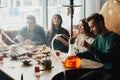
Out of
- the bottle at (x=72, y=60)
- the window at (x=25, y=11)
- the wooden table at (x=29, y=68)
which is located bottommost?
the wooden table at (x=29, y=68)

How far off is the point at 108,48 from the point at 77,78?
0.40m

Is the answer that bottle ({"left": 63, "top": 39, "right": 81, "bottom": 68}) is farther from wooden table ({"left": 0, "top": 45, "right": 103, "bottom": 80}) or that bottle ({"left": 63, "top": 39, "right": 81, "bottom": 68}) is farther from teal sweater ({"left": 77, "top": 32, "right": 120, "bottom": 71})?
teal sweater ({"left": 77, "top": 32, "right": 120, "bottom": 71})

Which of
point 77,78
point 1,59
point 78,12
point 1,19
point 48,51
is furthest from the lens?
point 78,12

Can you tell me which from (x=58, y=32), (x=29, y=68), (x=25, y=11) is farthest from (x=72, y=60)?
(x=25, y=11)

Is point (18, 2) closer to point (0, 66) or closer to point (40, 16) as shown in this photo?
point (40, 16)

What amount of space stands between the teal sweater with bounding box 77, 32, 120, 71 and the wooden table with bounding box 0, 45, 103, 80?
9cm

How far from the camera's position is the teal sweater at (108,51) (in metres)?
2.28

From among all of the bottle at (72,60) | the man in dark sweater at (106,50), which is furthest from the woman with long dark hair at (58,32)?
the bottle at (72,60)

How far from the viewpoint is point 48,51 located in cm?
281

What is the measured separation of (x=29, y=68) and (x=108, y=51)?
2.38 ft

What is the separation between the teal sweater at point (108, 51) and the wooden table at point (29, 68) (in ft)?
0.30

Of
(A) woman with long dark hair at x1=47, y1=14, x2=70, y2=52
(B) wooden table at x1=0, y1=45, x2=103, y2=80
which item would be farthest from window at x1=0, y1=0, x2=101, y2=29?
(B) wooden table at x1=0, y1=45, x2=103, y2=80

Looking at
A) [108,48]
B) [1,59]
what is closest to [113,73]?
[108,48]

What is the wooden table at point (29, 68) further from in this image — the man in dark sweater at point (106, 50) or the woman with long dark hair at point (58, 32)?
the woman with long dark hair at point (58, 32)
